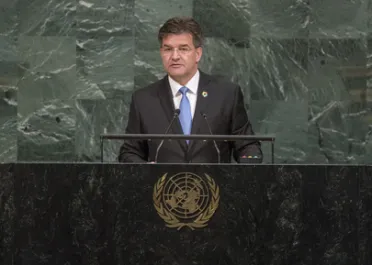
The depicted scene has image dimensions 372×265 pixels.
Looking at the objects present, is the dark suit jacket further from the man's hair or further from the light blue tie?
the man's hair

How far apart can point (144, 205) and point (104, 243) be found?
257mm

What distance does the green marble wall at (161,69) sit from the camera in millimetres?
7484

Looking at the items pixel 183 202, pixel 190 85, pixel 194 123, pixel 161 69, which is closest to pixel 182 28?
pixel 190 85

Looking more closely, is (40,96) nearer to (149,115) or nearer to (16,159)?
(16,159)

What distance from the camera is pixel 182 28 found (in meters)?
5.43

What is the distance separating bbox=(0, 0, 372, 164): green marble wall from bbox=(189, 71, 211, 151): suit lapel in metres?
1.96

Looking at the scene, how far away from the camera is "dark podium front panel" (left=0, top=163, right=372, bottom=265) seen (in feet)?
13.7

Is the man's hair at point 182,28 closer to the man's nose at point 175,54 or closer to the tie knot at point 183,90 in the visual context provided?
the man's nose at point 175,54

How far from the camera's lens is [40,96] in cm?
752

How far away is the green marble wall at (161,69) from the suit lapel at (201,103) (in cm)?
196

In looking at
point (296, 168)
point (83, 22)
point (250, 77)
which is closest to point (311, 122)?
point (250, 77)

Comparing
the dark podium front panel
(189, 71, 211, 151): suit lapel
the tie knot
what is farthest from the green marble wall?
the dark podium front panel

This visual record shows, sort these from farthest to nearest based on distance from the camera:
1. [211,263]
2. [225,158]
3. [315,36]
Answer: [315,36], [225,158], [211,263]

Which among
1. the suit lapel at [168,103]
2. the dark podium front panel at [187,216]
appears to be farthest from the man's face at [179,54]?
the dark podium front panel at [187,216]
